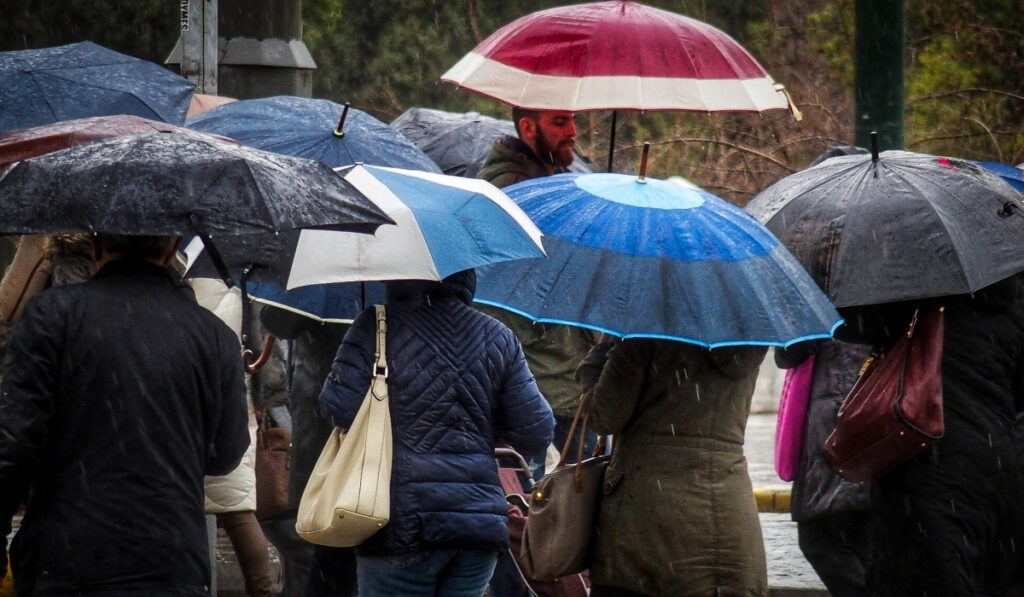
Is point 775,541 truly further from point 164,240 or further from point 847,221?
point 164,240

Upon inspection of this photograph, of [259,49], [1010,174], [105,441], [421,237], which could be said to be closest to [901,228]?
[1010,174]

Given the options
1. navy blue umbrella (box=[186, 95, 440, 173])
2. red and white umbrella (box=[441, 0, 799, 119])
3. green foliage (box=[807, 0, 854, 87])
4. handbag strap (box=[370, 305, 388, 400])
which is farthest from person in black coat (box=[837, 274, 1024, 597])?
green foliage (box=[807, 0, 854, 87])

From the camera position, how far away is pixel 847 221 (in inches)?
213

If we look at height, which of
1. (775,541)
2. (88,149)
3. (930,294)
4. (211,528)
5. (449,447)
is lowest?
(775,541)

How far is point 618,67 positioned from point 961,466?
6.44 ft

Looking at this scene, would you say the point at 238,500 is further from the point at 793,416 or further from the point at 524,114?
the point at 793,416

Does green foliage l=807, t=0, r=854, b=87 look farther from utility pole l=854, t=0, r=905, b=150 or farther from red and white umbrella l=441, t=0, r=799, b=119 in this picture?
red and white umbrella l=441, t=0, r=799, b=119

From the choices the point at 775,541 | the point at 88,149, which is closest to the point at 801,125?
the point at 775,541

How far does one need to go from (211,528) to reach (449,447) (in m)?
1.52

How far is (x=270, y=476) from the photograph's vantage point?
273 inches

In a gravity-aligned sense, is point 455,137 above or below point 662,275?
above

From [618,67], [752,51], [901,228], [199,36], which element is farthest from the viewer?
[752,51]

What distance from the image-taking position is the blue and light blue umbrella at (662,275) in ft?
15.9

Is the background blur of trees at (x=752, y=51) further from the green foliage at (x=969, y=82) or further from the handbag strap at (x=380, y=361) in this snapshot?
the handbag strap at (x=380, y=361)
